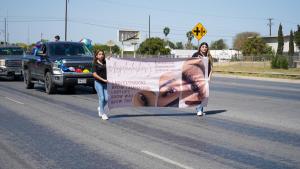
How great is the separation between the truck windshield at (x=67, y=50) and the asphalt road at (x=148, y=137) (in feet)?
13.3

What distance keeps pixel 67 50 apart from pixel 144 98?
23.2 ft

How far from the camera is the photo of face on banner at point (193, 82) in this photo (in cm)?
1267

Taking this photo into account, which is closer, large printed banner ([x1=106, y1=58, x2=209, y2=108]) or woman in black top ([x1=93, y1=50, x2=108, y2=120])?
woman in black top ([x1=93, y1=50, x2=108, y2=120])

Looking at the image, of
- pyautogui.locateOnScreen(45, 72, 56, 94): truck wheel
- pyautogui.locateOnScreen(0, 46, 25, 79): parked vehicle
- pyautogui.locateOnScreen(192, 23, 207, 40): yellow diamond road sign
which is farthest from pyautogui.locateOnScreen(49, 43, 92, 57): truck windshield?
pyautogui.locateOnScreen(192, 23, 207, 40): yellow diamond road sign

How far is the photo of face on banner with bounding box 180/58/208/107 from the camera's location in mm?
12672

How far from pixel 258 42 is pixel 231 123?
255 ft

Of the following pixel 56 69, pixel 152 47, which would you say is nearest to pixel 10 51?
pixel 56 69

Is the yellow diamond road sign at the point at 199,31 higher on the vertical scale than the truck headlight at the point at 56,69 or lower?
higher

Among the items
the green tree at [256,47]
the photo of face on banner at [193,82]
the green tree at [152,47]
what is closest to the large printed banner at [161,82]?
the photo of face on banner at [193,82]

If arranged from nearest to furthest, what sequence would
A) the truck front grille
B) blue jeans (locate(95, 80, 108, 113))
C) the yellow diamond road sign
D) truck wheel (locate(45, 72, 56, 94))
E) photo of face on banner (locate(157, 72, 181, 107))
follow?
blue jeans (locate(95, 80, 108, 113)) → photo of face on banner (locate(157, 72, 181, 107)) → truck wheel (locate(45, 72, 56, 94)) → the truck front grille → the yellow diamond road sign

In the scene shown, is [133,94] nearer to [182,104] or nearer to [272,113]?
[182,104]

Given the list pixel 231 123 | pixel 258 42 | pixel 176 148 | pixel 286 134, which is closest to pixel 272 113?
pixel 231 123

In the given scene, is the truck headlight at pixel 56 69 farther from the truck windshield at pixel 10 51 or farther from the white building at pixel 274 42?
the white building at pixel 274 42

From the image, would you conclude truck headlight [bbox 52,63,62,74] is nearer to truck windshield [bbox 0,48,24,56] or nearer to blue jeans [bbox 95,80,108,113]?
blue jeans [bbox 95,80,108,113]
